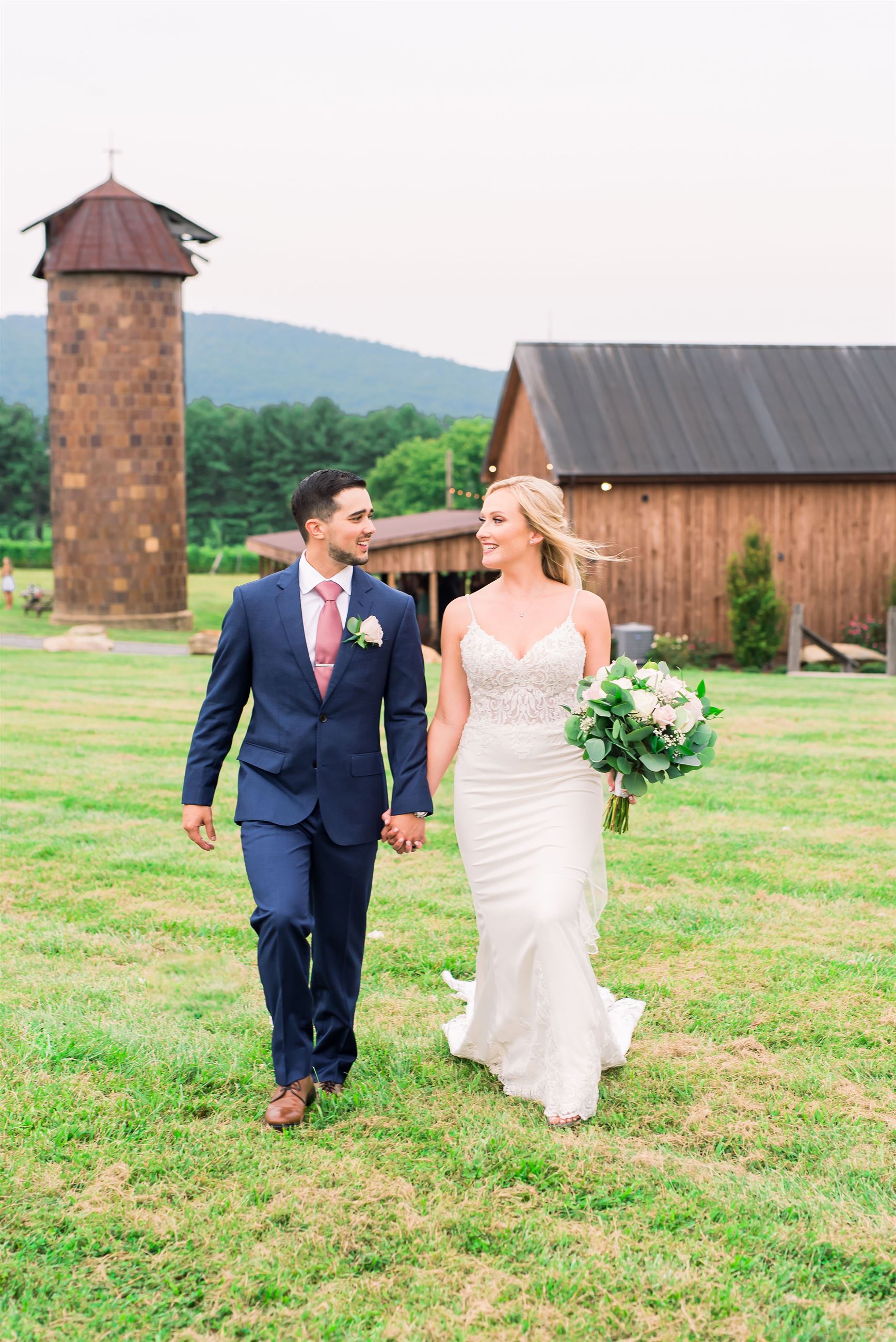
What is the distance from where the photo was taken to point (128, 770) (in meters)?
11.4

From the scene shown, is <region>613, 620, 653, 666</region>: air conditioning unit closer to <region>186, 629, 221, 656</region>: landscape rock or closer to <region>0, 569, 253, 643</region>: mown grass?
<region>0, 569, 253, 643</region>: mown grass

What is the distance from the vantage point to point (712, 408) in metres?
27.3

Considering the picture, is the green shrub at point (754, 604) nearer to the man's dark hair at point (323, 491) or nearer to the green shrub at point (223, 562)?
the man's dark hair at point (323, 491)

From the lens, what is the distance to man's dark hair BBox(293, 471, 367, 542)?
15.0ft

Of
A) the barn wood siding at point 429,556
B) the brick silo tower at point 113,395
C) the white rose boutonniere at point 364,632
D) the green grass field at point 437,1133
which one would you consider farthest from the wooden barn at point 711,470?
the white rose boutonniere at point 364,632

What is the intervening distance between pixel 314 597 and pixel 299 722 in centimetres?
49

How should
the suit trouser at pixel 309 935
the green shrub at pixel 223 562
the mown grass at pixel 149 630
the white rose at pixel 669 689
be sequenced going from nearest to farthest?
the suit trouser at pixel 309 935 → the white rose at pixel 669 689 → the mown grass at pixel 149 630 → the green shrub at pixel 223 562

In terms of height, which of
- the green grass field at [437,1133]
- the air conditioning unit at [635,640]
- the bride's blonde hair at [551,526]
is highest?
the bride's blonde hair at [551,526]

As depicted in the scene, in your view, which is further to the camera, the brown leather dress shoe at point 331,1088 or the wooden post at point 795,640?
the wooden post at point 795,640

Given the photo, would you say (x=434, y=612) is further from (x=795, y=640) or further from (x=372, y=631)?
(x=372, y=631)

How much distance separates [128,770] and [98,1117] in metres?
7.24

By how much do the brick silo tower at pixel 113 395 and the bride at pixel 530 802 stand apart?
2908cm

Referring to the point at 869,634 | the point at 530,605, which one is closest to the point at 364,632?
the point at 530,605

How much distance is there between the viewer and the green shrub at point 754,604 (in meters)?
25.0
